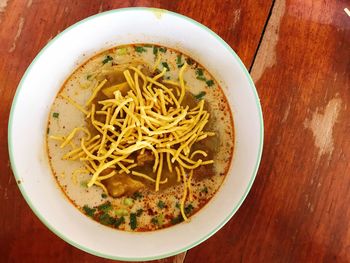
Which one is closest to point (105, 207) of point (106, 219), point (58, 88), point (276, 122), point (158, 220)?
point (106, 219)

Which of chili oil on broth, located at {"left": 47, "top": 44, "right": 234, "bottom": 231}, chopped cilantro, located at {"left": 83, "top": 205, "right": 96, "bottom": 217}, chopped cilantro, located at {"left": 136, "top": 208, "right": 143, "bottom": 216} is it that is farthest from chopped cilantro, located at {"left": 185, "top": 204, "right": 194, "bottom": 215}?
chopped cilantro, located at {"left": 83, "top": 205, "right": 96, "bottom": 217}

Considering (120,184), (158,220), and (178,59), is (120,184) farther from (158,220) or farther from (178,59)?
(178,59)

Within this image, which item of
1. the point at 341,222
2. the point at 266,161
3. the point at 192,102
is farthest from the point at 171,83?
the point at 341,222

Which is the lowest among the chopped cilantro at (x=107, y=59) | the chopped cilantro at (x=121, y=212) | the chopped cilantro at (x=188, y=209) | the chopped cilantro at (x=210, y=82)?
the chopped cilantro at (x=121, y=212)

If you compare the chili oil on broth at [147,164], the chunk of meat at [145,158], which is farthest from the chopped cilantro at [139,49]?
the chunk of meat at [145,158]

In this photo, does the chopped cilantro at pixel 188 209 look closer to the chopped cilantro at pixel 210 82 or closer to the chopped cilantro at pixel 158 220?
the chopped cilantro at pixel 158 220

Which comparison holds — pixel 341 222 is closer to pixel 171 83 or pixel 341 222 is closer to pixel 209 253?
pixel 209 253

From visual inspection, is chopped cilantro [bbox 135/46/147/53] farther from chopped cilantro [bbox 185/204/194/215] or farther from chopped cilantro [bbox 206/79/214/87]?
chopped cilantro [bbox 185/204/194/215]
